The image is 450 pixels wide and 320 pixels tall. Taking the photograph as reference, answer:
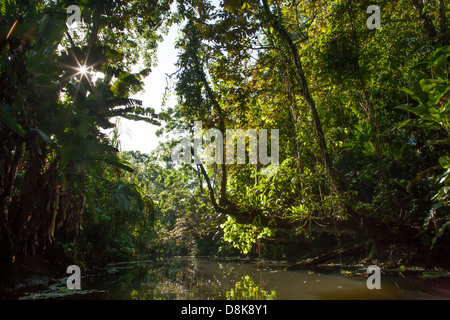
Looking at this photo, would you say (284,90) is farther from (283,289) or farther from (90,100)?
(90,100)

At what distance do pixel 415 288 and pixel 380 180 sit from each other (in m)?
2.18

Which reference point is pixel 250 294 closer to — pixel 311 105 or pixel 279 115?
pixel 311 105

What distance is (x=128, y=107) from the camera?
862 centimetres

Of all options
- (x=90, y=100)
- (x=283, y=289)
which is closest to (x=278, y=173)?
(x=283, y=289)

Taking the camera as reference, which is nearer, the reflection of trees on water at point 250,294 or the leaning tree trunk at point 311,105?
the reflection of trees on water at point 250,294

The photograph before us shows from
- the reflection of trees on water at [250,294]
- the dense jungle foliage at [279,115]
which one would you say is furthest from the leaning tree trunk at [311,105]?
the reflection of trees on water at [250,294]

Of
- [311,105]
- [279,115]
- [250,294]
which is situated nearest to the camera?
[250,294]

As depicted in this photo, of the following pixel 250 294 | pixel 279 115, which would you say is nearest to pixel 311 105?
pixel 279 115

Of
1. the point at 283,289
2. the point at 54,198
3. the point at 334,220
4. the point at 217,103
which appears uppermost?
the point at 217,103

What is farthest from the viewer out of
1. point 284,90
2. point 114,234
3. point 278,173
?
point 114,234

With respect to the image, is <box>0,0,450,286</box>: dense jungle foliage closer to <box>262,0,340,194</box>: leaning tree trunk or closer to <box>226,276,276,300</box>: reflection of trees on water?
<box>262,0,340,194</box>: leaning tree trunk

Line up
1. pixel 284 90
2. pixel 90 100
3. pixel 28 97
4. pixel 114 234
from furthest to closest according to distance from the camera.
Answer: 1. pixel 114 234
2. pixel 90 100
3. pixel 284 90
4. pixel 28 97

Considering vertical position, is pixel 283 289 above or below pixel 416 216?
below

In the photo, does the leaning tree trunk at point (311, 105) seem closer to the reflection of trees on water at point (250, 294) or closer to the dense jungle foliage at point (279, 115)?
the dense jungle foliage at point (279, 115)
